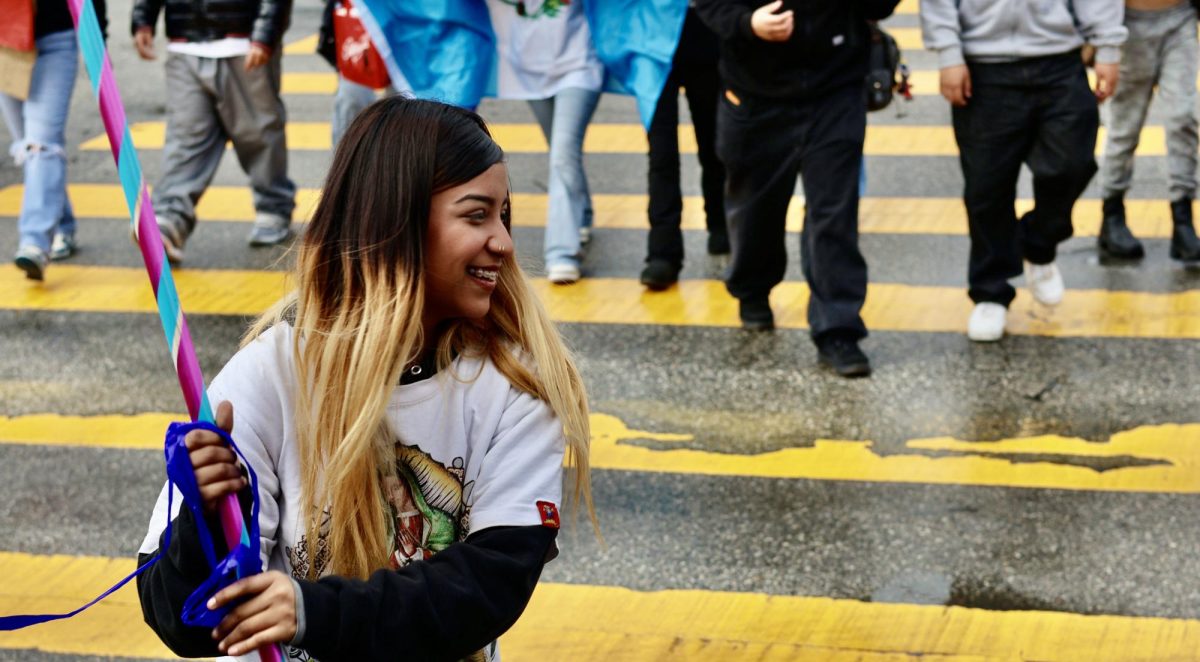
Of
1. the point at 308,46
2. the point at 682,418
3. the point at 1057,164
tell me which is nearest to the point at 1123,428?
the point at 1057,164

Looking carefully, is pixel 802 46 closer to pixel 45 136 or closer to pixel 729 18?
pixel 729 18

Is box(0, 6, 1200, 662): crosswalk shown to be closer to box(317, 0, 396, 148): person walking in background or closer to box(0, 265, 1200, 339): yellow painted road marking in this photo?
box(0, 265, 1200, 339): yellow painted road marking

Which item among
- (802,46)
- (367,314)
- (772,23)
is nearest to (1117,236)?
(802,46)

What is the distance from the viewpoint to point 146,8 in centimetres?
745

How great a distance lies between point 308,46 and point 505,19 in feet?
18.1

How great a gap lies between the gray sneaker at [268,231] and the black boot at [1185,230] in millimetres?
3998

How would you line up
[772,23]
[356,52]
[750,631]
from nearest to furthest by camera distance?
1. [750,631]
2. [772,23]
3. [356,52]

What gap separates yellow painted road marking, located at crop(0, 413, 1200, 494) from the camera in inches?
193

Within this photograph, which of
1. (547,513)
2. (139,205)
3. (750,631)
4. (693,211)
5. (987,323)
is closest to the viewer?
(139,205)

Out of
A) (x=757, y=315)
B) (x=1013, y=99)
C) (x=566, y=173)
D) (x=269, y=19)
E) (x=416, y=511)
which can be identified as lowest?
(x=757, y=315)

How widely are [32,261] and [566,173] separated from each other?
7.85 ft

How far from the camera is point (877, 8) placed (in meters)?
5.58

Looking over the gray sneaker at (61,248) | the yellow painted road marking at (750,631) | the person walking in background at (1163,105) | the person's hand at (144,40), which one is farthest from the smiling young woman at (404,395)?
the gray sneaker at (61,248)

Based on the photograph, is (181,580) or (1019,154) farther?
(1019,154)
